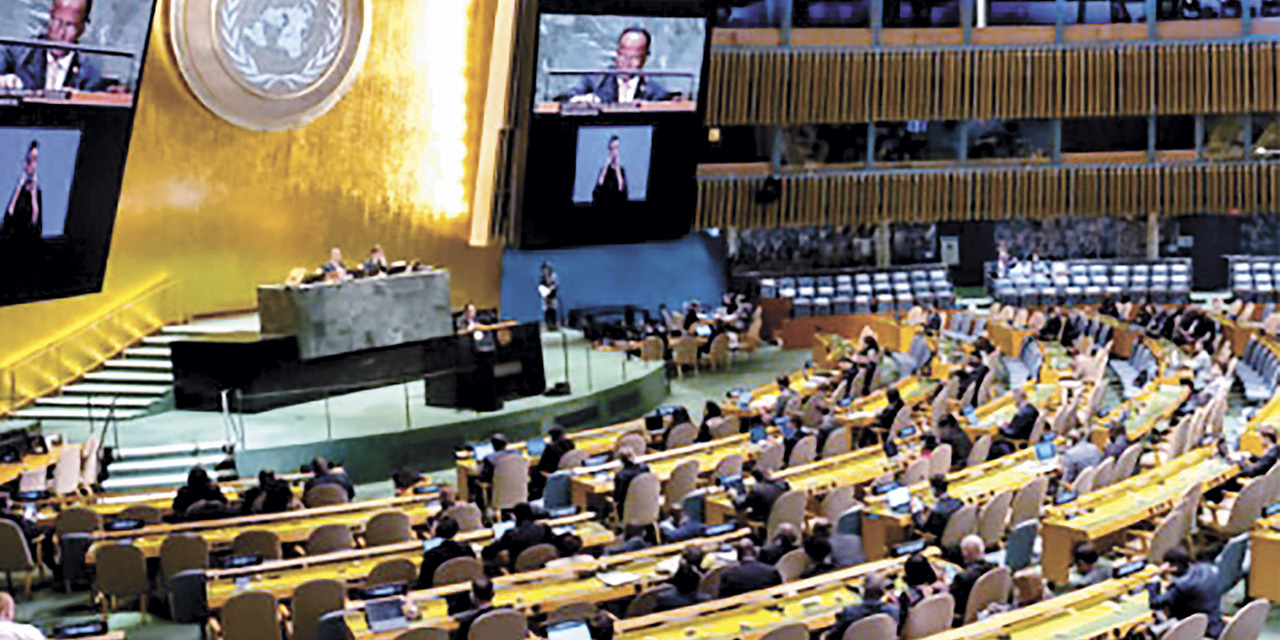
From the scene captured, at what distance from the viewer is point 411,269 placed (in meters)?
22.4

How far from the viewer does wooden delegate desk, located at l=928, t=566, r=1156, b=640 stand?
9305 mm

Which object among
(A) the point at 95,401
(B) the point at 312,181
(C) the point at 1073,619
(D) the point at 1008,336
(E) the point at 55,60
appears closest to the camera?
(C) the point at 1073,619

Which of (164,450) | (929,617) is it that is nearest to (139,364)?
(164,450)

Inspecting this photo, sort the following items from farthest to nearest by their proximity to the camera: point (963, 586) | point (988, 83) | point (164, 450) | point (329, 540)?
point (988, 83), point (164, 450), point (329, 540), point (963, 586)

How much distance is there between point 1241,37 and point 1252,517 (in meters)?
23.3

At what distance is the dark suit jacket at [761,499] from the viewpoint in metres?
13.3

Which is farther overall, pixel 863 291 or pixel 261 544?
pixel 863 291

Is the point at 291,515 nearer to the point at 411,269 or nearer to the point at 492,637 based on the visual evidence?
the point at 492,637

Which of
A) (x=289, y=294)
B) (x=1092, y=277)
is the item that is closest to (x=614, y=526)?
(x=289, y=294)

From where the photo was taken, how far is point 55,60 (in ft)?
54.1

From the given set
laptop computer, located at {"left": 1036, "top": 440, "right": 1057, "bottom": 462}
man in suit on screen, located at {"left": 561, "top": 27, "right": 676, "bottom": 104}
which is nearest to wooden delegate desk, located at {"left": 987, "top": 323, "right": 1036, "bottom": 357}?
man in suit on screen, located at {"left": 561, "top": 27, "right": 676, "bottom": 104}

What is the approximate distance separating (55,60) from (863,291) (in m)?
19.1

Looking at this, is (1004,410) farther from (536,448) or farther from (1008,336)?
(1008,336)

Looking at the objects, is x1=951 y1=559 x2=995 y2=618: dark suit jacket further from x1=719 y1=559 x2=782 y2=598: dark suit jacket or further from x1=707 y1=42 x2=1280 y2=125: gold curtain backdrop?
x1=707 y1=42 x2=1280 y2=125: gold curtain backdrop
